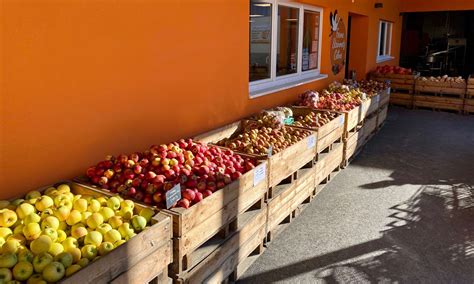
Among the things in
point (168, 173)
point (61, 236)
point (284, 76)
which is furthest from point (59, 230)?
point (284, 76)

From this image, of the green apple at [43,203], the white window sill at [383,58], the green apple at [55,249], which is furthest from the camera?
the white window sill at [383,58]

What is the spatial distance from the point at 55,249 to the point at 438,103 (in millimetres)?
10862

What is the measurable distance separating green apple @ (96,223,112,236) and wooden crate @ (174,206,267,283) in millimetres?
602

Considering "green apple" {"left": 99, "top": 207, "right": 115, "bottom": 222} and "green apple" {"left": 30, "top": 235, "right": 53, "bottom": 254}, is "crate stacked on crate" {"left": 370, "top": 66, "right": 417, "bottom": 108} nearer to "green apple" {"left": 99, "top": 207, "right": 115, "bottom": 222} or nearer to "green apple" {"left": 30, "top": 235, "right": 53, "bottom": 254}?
"green apple" {"left": 99, "top": 207, "right": 115, "bottom": 222}

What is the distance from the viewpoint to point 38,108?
9.70 feet

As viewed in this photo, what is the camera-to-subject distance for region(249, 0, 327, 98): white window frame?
6126mm

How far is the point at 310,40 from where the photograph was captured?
7820 millimetres

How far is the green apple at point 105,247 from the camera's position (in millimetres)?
2273

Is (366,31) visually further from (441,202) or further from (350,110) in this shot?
(441,202)

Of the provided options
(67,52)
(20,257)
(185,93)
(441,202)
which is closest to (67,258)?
(20,257)

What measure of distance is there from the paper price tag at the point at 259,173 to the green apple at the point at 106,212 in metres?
1.27

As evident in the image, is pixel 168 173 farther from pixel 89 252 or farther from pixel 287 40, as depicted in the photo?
pixel 287 40

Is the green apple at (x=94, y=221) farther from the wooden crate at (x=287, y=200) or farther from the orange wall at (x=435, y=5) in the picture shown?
the orange wall at (x=435, y=5)

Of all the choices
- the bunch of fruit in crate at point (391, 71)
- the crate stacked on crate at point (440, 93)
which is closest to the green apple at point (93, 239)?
the crate stacked on crate at point (440, 93)
